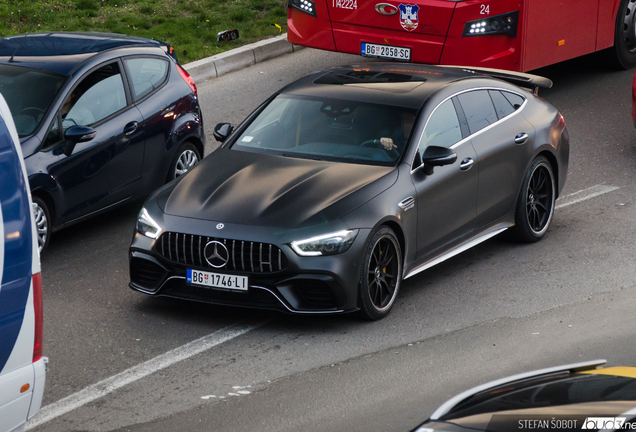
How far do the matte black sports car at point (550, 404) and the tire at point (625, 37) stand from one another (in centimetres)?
1122

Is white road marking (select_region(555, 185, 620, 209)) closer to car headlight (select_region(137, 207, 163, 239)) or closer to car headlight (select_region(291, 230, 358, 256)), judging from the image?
car headlight (select_region(291, 230, 358, 256))

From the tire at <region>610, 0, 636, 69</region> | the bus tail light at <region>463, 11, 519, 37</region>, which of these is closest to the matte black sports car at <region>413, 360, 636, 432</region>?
the bus tail light at <region>463, 11, 519, 37</region>

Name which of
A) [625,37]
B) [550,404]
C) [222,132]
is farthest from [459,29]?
[550,404]

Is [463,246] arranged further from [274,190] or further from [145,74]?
[145,74]

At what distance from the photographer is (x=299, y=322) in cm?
723

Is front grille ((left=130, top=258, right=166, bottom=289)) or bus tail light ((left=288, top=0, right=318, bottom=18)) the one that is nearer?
front grille ((left=130, top=258, right=166, bottom=289))

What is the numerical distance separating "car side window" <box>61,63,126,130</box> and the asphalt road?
45.2 inches

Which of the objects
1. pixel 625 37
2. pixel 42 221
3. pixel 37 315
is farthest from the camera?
pixel 625 37

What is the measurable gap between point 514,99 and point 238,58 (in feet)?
23.3

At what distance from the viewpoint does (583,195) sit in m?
9.98

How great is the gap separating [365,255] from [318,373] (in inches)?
39.0

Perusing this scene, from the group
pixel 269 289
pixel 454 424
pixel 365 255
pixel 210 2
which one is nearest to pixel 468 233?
pixel 365 255

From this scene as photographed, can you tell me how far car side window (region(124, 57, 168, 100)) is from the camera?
30.9ft

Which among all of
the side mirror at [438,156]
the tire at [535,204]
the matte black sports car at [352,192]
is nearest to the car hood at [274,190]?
the matte black sports car at [352,192]
